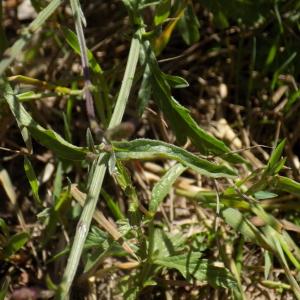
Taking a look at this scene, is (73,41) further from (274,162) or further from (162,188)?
(274,162)

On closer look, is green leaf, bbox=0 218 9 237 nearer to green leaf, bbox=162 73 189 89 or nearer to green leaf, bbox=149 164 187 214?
green leaf, bbox=149 164 187 214

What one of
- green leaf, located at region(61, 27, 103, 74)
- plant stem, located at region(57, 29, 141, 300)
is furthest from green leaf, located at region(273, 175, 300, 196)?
green leaf, located at region(61, 27, 103, 74)

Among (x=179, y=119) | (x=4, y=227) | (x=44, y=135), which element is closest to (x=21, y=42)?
(x=44, y=135)

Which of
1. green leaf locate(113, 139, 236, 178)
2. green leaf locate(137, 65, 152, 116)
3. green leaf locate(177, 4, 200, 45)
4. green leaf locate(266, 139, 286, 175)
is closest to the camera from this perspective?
green leaf locate(113, 139, 236, 178)

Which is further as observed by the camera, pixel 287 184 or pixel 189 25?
pixel 189 25

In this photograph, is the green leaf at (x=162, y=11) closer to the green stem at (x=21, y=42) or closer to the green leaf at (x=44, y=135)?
the green stem at (x=21, y=42)

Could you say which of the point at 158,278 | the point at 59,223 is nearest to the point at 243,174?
the point at 158,278
